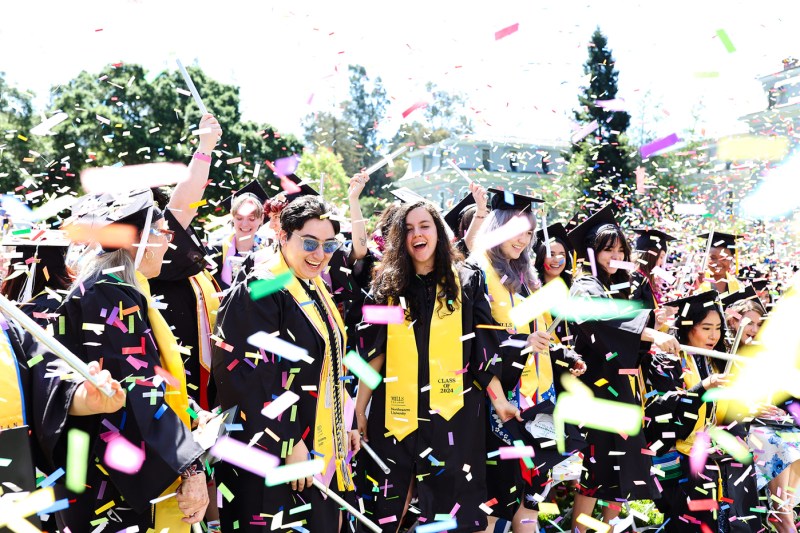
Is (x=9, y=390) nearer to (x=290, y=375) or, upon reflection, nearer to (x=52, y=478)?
(x=52, y=478)

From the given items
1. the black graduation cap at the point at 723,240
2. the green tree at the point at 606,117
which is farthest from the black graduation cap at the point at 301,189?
the green tree at the point at 606,117

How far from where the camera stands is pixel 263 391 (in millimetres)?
3664

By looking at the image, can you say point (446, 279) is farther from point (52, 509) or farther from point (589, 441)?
point (52, 509)

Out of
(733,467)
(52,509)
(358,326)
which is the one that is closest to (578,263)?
(733,467)

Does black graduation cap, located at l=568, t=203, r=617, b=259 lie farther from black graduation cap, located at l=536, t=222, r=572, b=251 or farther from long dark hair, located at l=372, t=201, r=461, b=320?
long dark hair, located at l=372, t=201, r=461, b=320

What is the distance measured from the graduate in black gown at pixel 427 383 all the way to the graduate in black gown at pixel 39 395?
1.88 metres

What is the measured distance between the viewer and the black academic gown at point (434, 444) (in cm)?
440

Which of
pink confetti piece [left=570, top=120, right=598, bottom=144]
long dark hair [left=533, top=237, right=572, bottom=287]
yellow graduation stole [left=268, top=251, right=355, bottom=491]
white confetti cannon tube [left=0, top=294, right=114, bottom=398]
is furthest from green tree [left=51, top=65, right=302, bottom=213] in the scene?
white confetti cannon tube [left=0, top=294, right=114, bottom=398]

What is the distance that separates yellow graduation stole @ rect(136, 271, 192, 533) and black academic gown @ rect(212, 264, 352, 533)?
255 mm

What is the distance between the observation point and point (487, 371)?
4.54m

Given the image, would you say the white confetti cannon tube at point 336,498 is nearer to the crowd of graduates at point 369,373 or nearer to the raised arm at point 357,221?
the crowd of graduates at point 369,373

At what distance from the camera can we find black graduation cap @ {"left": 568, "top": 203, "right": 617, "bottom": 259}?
19.7ft

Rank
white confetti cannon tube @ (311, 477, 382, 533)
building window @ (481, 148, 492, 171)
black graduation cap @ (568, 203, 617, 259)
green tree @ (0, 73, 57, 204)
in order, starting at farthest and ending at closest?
green tree @ (0, 73, 57, 204) < building window @ (481, 148, 492, 171) < black graduation cap @ (568, 203, 617, 259) < white confetti cannon tube @ (311, 477, 382, 533)

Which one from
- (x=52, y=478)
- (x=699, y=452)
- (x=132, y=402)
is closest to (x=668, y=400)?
(x=699, y=452)
